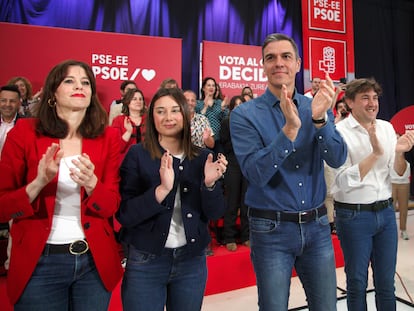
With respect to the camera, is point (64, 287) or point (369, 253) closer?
point (64, 287)

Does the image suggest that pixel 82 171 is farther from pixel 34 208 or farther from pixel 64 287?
pixel 64 287

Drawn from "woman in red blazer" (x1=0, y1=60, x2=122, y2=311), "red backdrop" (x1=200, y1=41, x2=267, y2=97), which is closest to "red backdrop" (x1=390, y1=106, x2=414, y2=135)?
"red backdrop" (x1=200, y1=41, x2=267, y2=97)

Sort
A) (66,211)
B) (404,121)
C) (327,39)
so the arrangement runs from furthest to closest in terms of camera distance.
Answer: (327,39) → (404,121) → (66,211)

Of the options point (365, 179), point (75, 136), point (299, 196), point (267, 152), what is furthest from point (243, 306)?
point (75, 136)

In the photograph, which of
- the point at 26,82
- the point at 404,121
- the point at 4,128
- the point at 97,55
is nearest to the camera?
the point at 4,128

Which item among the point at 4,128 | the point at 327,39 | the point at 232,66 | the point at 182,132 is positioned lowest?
the point at 182,132

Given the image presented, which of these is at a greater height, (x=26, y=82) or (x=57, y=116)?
(x=26, y=82)

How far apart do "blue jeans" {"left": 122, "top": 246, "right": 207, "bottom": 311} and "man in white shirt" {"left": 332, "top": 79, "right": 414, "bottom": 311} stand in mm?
930

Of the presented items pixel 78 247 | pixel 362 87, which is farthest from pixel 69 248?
pixel 362 87

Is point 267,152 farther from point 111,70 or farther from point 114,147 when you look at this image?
point 111,70

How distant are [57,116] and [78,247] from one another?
0.52 meters

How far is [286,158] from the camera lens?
4.79 feet

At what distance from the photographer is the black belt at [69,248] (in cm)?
124

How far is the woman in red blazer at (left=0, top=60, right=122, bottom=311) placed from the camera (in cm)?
121
